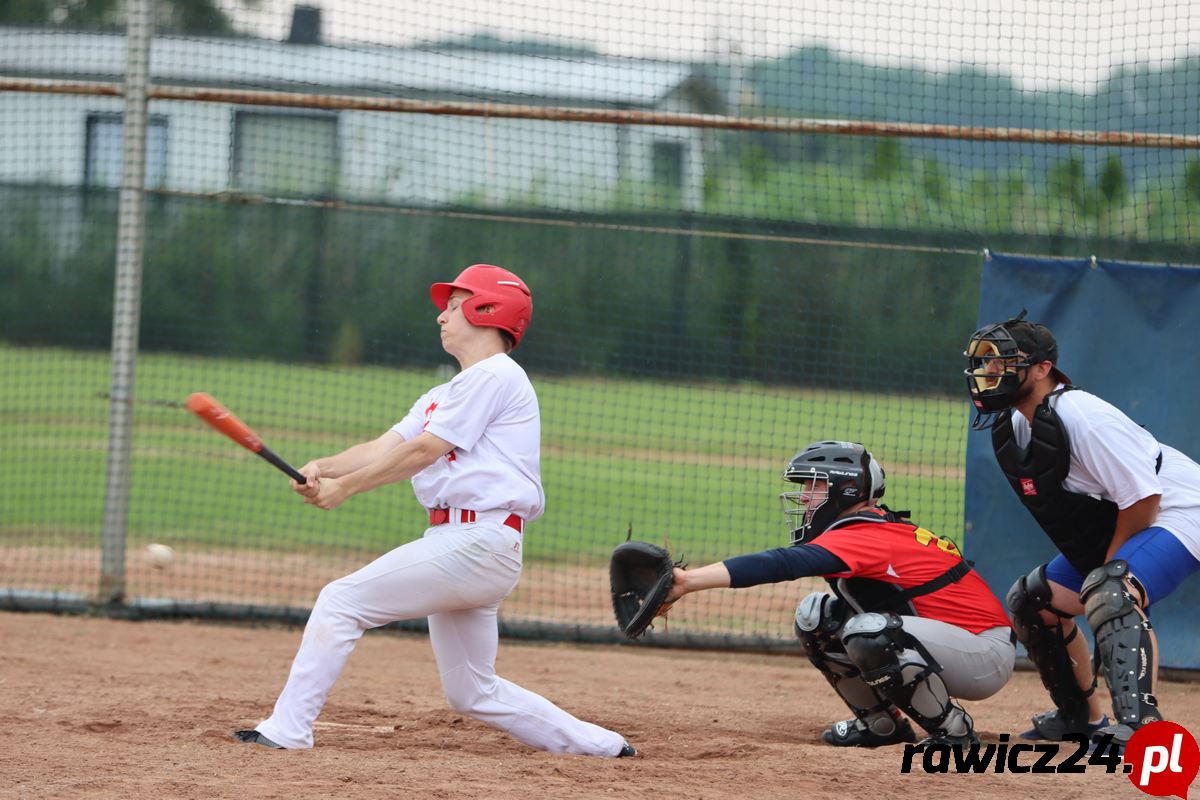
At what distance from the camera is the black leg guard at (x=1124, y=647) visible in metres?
4.52

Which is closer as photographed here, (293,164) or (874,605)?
(874,605)

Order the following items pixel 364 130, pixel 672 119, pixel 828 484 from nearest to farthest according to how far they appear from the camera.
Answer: pixel 828 484 < pixel 672 119 < pixel 364 130

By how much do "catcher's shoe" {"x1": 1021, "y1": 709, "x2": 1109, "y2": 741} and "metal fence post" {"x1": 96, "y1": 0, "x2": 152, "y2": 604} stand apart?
16.3 feet

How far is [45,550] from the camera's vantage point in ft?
29.9

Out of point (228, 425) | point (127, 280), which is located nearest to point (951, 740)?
point (228, 425)

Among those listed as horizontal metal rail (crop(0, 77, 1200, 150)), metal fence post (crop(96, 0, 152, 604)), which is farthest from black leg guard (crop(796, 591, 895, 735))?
metal fence post (crop(96, 0, 152, 604))

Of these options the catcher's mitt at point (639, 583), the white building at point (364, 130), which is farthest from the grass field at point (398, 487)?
the catcher's mitt at point (639, 583)

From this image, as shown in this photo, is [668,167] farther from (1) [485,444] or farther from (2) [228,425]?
(2) [228,425]

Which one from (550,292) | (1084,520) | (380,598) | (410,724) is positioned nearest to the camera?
(380,598)

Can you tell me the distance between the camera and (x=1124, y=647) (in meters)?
4.56

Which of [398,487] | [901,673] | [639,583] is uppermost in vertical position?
[639,583]

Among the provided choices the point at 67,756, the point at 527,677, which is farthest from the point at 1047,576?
the point at 67,756

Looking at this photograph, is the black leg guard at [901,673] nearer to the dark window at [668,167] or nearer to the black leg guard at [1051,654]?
the black leg guard at [1051,654]

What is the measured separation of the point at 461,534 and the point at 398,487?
966 centimetres
